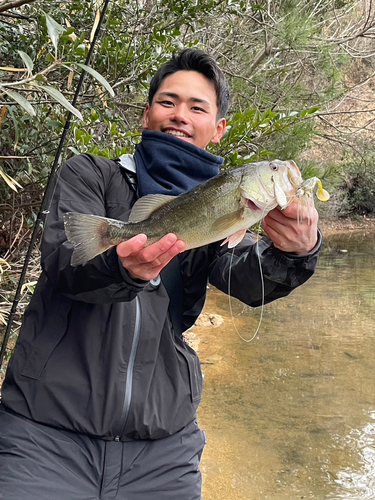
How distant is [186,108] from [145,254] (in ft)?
3.09

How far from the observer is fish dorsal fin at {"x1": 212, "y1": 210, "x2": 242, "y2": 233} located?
178cm

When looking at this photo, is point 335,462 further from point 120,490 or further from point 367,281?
point 367,281

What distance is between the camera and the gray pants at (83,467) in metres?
1.78

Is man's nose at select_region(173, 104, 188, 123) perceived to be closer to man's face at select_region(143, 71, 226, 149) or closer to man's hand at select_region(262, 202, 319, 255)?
man's face at select_region(143, 71, 226, 149)

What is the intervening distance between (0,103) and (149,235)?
1.25m

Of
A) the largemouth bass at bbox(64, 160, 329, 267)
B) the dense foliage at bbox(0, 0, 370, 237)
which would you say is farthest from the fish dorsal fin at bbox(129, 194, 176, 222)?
the dense foliage at bbox(0, 0, 370, 237)

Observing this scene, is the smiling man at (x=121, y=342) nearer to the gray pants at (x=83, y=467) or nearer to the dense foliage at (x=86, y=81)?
the gray pants at (x=83, y=467)

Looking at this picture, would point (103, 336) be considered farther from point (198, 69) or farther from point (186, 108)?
point (198, 69)

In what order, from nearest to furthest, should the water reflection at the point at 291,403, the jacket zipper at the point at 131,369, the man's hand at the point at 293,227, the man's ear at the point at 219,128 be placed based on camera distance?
the man's hand at the point at 293,227 → the jacket zipper at the point at 131,369 → the man's ear at the point at 219,128 → the water reflection at the point at 291,403

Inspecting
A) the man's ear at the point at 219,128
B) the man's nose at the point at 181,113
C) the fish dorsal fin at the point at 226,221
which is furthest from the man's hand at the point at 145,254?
the man's ear at the point at 219,128

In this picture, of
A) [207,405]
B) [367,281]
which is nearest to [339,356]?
[207,405]

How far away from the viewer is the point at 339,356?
21.4 feet

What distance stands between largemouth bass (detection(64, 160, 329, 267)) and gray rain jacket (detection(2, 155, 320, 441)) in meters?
0.09

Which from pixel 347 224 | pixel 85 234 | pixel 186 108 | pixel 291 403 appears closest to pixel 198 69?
pixel 186 108
